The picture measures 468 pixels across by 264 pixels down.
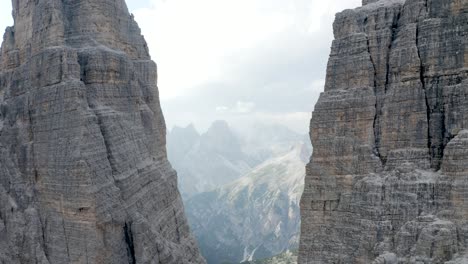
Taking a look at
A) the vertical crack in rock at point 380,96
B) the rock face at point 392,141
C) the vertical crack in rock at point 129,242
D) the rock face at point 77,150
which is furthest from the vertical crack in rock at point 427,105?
the vertical crack in rock at point 129,242

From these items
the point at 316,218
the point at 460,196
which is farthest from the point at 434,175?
the point at 316,218

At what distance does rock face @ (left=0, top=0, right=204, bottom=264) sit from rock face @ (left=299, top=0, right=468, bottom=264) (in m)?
18.0

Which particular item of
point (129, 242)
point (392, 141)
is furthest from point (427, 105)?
point (129, 242)

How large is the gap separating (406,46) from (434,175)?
1050 cm

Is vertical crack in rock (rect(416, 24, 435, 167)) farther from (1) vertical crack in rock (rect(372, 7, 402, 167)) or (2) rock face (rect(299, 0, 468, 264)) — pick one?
(1) vertical crack in rock (rect(372, 7, 402, 167))

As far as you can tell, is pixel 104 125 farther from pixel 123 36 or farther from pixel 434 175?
pixel 434 175

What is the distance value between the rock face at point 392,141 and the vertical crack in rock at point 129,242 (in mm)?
16995

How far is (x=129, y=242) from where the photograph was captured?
4434 centimetres

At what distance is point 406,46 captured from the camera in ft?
117

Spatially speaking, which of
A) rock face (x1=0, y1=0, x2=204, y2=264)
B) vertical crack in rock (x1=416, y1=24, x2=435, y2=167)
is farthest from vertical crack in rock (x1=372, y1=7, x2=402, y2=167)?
rock face (x1=0, y1=0, x2=204, y2=264)

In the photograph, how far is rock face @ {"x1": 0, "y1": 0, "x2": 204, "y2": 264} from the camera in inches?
1652

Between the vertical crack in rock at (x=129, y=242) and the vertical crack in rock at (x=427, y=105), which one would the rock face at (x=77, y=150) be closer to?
the vertical crack in rock at (x=129, y=242)

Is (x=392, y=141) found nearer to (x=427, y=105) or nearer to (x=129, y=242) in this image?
(x=427, y=105)

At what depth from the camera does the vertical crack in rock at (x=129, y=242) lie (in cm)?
4403
